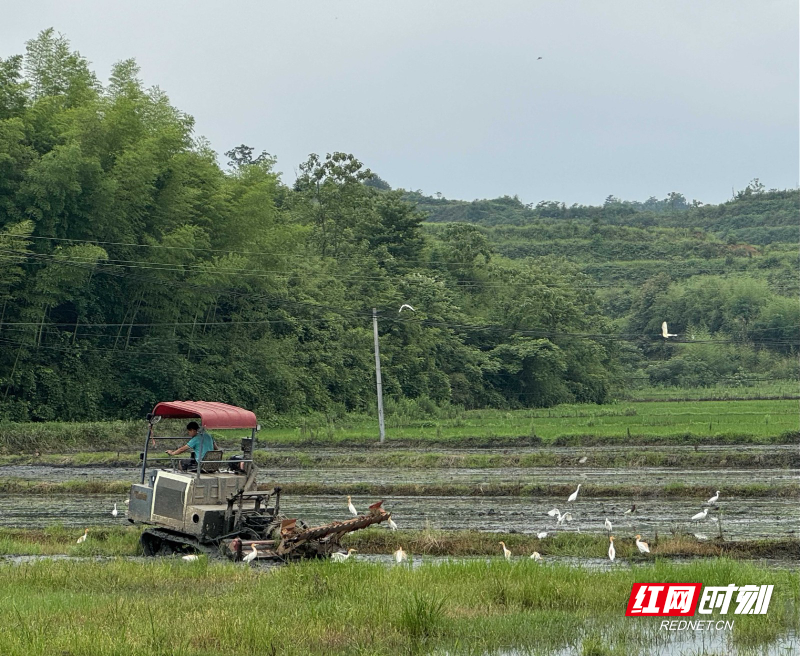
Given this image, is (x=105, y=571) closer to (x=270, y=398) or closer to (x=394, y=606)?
(x=394, y=606)

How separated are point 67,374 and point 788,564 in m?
31.3

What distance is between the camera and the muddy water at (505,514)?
52.4 ft

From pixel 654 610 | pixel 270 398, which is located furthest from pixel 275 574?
pixel 270 398

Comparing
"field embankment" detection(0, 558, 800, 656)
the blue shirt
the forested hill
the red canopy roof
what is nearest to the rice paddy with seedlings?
"field embankment" detection(0, 558, 800, 656)

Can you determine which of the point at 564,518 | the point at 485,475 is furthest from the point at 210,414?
the point at 485,475

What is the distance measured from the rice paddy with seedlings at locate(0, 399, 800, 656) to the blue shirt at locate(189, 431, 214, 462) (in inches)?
60.6

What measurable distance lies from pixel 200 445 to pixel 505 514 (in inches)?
292

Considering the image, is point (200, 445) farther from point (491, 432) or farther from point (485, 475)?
point (491, 432)

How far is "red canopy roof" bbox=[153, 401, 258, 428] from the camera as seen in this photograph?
40.6ft

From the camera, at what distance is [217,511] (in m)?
12.5

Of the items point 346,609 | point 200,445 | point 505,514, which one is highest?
point 200,445

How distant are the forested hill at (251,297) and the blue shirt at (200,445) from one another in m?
23.6

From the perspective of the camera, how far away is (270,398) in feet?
145

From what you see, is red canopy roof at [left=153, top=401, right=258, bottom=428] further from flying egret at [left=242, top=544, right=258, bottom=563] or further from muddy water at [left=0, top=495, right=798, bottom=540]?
muddy water at [left=0, top=495, right=798, bottom=540]
